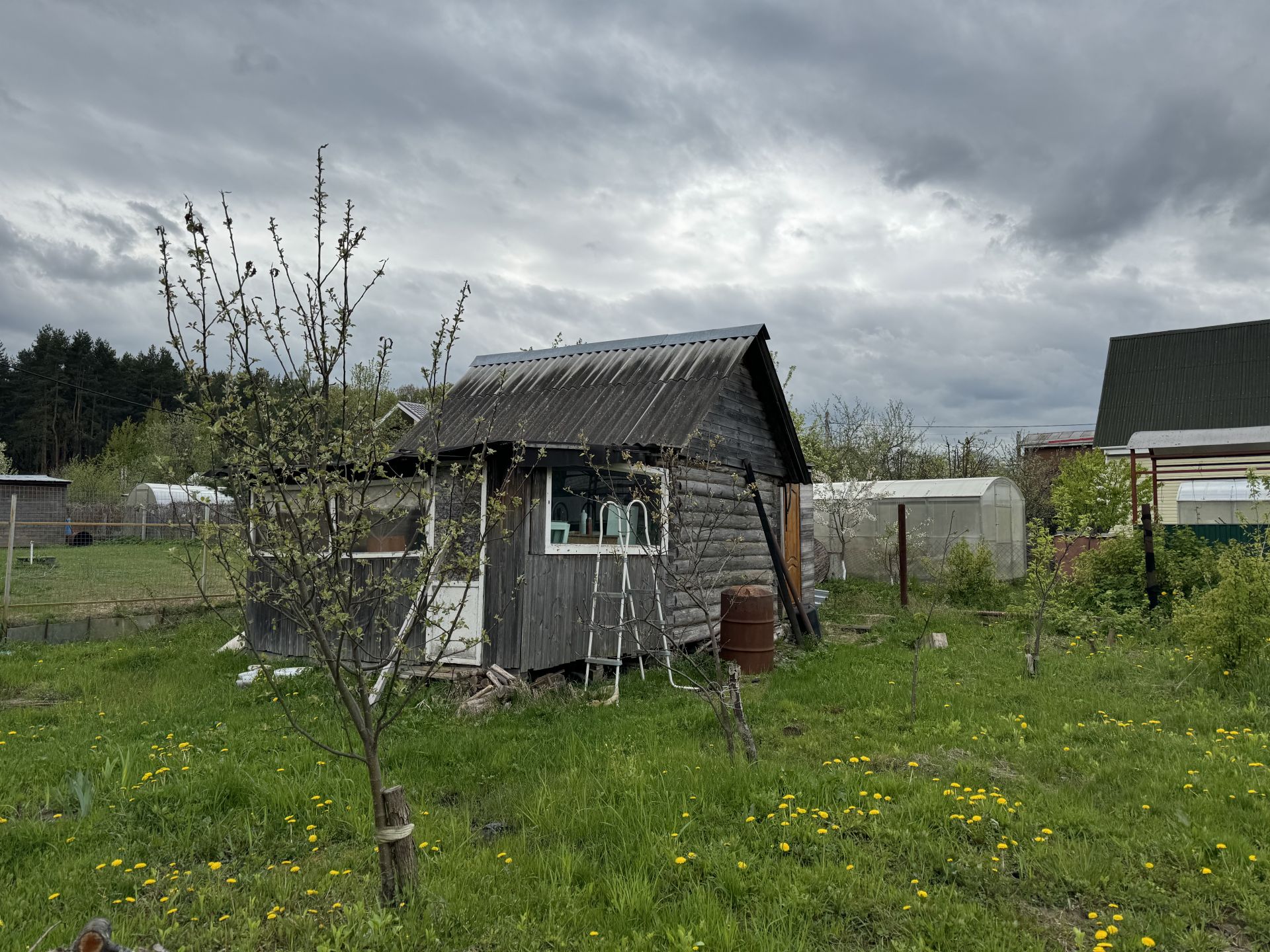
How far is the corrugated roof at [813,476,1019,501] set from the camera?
752 inches

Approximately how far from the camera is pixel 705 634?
10.6m

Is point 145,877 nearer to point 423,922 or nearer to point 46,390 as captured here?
point 423,922

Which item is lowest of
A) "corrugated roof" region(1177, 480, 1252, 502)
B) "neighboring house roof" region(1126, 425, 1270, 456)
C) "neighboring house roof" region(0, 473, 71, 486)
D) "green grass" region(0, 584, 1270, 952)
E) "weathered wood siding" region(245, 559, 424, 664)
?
"green grass" region(0, 584, 1270, 952)

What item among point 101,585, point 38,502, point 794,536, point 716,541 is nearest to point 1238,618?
point 716,541

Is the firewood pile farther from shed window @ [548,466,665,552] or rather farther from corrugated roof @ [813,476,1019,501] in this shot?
corrugated roof @ [813,476,1019,501]

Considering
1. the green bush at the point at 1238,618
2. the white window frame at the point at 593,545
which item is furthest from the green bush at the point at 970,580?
the white window frame at the point at 593,545

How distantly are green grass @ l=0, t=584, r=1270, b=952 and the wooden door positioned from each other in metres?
5.87

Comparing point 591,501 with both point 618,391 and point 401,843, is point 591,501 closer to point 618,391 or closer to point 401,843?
point 618,391

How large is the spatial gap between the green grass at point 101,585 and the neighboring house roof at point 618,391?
4.67 metres

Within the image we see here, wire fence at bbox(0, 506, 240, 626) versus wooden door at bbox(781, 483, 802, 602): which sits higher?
wooden door at bbox(781, 483, 802, 602)

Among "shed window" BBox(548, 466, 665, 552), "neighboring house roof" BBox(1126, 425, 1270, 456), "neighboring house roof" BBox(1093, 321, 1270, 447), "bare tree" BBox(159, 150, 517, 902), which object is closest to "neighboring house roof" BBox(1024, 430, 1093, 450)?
"neighboring house roof" BBox(1093, 321, 1270, 447)

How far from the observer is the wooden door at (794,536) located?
44.9 ft

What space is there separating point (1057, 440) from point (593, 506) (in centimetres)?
4619

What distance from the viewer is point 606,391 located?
1176cm
